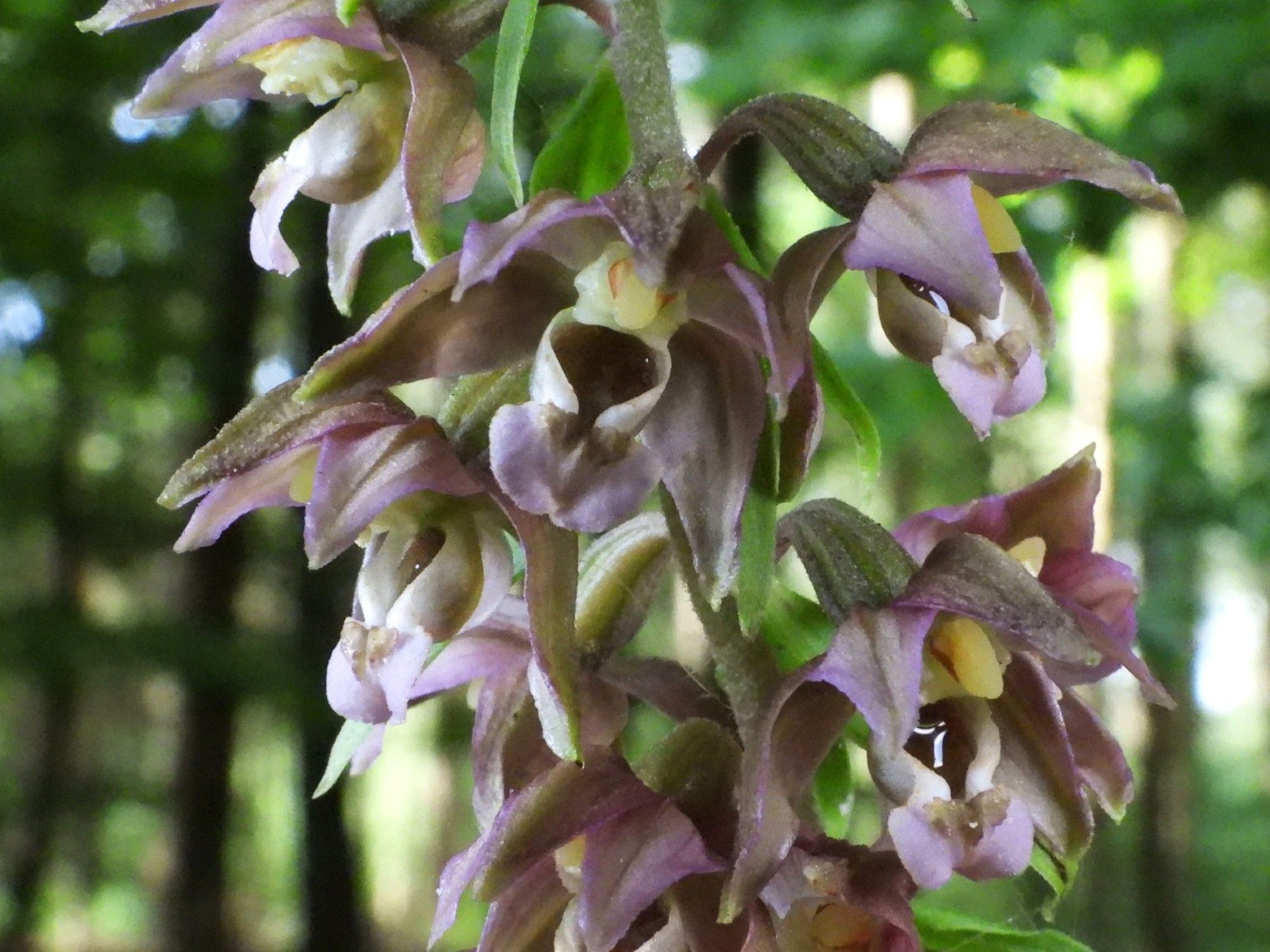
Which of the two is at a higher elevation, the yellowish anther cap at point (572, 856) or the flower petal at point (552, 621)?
the flower petal at point (552, 621)

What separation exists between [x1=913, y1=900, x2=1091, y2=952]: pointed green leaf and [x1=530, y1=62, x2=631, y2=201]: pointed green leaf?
31.0 inches

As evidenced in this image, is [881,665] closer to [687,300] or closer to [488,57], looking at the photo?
[687,300]

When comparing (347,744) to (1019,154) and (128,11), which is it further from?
(1019,154)

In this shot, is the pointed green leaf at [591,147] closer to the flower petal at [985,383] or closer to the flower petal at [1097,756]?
the flower petal at [985,383]

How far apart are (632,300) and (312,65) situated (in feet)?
1.39

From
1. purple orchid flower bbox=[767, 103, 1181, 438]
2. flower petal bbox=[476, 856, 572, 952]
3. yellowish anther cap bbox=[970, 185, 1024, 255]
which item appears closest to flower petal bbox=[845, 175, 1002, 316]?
purple orchid flower bbox=[767, 103, 1181, 438]

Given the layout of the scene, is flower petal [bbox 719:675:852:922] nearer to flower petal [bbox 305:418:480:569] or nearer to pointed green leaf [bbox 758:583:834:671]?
pointed green leaf [bbox 758:583:834:671]

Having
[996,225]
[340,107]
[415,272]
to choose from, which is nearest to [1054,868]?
[996,225]

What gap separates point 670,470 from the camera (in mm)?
1078

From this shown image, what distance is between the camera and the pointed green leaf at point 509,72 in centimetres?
115

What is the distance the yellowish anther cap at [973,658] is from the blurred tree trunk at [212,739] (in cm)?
632

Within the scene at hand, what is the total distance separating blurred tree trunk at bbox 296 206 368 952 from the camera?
20.3 ft

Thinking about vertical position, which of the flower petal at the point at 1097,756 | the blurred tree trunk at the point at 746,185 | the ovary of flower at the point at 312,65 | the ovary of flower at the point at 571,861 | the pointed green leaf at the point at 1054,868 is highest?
the ovary of flower at the point at 312,65

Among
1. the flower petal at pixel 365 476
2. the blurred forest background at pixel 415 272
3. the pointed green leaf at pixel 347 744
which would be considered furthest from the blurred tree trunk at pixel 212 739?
the flower petal at pixel 365 476
